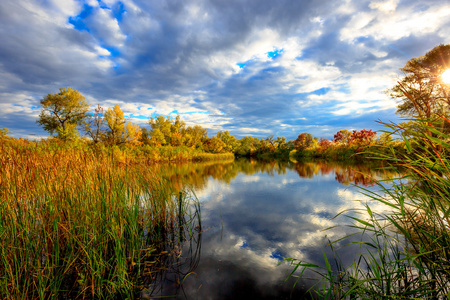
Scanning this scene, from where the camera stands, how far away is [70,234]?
1859 mm

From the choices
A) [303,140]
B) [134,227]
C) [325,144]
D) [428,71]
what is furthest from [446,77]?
[303,140]

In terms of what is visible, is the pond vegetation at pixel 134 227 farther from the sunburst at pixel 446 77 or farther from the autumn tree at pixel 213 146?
the autumn tree at pixel 213 146

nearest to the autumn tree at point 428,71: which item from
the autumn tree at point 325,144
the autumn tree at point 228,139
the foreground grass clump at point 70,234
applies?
the autumn tree at point 325,144

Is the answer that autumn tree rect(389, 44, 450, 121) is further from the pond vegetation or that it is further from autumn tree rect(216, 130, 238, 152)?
autumn tree rect(216, 130, 238, 152)

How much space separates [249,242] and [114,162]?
2.80 metres

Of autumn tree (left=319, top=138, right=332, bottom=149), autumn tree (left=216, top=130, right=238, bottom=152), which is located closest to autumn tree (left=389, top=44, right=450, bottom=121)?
autumn tree (left=319, top=138, right=332, bottom=149)

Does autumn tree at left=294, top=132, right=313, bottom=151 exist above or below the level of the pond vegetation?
above

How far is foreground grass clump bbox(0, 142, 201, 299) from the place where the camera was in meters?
1.76

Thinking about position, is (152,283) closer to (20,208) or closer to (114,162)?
(20,208)

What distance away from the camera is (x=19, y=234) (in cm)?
181

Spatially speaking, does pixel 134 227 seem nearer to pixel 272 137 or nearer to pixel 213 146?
pixel 213 146

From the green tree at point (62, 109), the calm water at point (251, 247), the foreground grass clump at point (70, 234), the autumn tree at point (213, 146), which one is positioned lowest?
the calm water at point (251, 247)

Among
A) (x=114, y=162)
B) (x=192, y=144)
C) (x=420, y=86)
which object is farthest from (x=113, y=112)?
(x=420, y=86)

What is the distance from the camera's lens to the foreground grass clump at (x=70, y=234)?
1.76 meters
